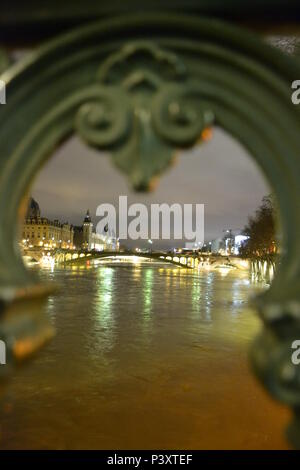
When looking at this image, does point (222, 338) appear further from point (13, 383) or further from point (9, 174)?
A: point (9, 174)

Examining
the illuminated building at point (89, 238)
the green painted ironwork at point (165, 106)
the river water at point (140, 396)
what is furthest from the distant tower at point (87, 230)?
the green painted ironwork at point (165, 106)

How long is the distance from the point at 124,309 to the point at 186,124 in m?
18.2

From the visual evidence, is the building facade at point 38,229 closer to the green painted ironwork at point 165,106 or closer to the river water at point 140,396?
the river water at point 140,396

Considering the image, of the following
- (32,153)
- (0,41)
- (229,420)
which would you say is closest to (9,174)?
(32,153)

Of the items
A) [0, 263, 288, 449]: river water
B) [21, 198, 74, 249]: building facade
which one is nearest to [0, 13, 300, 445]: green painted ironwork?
[0, 263, 288, 449]: river water

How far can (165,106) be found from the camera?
1.37 m

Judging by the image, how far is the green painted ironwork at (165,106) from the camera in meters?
1.36

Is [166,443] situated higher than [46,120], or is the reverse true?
[46,120]

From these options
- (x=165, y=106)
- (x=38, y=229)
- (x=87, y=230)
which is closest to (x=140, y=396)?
(x=165, y=106)

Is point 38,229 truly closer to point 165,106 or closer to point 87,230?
point 87,230

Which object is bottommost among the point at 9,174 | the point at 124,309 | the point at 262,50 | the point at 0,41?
the point at 124,309

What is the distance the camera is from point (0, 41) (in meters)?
1.62

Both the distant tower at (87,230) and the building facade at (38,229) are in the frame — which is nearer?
the building facade at (38,229)

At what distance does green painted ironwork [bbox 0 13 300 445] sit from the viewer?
4.46 ft
